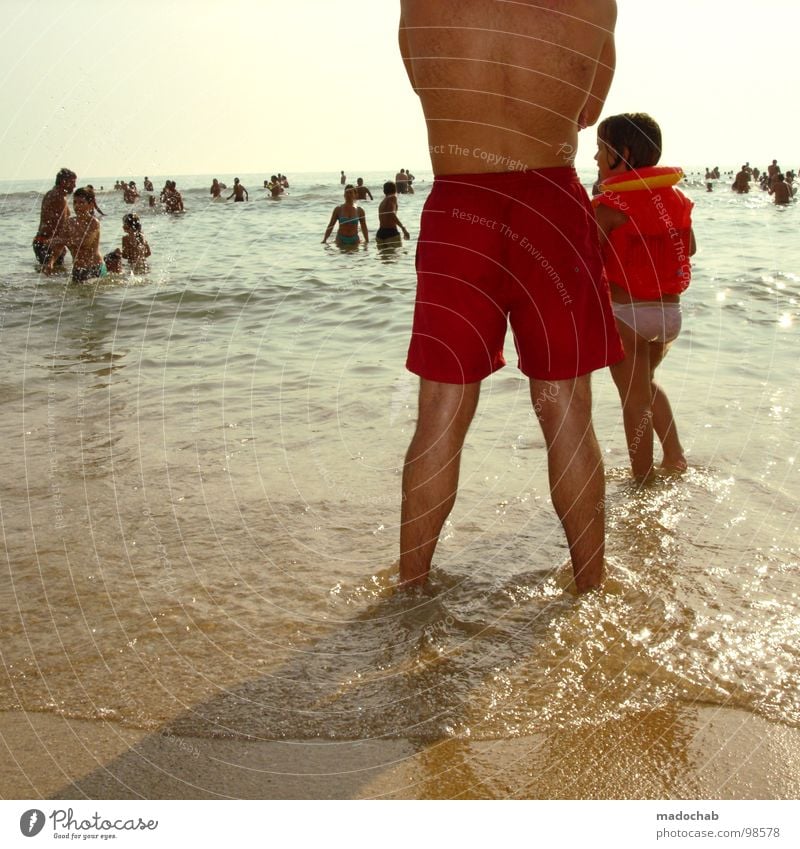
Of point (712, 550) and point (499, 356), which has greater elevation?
point (499, 356)

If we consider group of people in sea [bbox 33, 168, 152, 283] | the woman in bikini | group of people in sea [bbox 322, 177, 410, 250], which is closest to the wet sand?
group of people in sea [bbox 33, 168, 152, 283]

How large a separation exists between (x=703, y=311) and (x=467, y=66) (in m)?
6.96

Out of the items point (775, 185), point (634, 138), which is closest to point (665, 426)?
point (634, 138)

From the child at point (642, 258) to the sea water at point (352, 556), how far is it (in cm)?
33

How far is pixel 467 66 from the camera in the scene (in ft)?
8.92

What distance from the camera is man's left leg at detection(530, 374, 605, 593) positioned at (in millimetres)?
2943

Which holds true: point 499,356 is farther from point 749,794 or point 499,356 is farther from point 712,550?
point 749,794

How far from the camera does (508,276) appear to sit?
9.19 ft

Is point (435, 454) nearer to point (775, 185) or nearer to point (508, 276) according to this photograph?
point (508, 276)

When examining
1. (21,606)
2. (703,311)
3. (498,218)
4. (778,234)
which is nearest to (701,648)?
(498,218)

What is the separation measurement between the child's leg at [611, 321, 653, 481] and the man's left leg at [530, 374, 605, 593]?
1235 mm

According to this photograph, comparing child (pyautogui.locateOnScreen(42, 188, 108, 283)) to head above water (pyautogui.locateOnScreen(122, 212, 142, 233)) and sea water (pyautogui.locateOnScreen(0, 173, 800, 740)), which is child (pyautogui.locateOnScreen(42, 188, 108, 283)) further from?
sea water (pyautogui.locateOnScreen(0, 173, 800, 740))

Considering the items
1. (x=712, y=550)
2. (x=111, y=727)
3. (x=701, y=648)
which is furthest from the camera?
(x=712, y=550)

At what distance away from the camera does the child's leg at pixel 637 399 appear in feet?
13.7
